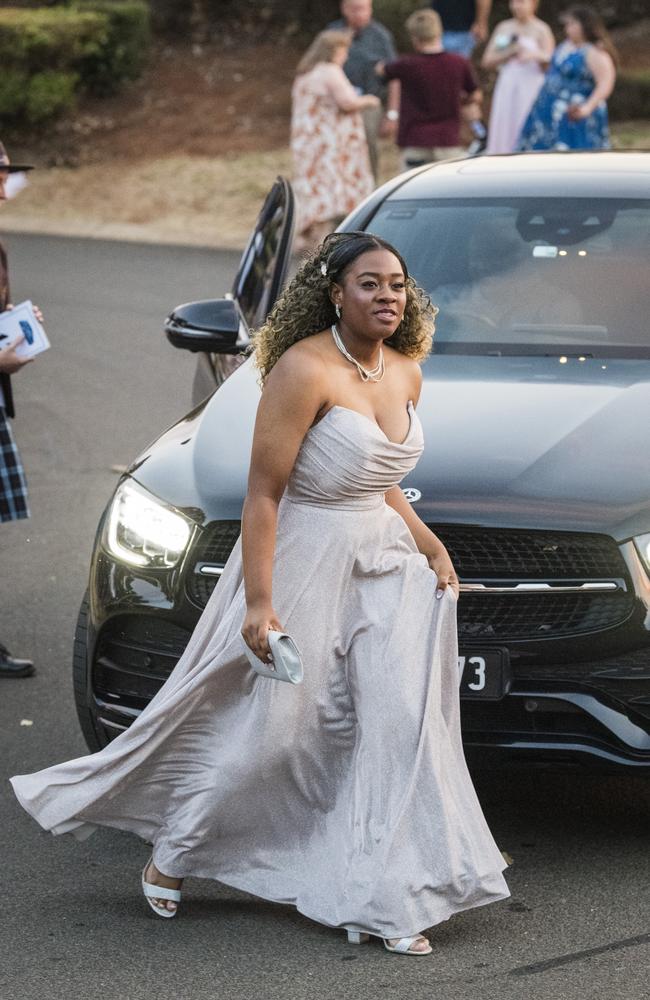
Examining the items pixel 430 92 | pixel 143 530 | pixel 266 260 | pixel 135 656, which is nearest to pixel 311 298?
pixel 143 530

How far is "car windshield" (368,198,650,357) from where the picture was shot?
5625 millimetres

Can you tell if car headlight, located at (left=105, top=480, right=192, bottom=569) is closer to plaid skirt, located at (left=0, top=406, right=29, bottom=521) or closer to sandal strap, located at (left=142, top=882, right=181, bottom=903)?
sandal strap, located at (left=142, top=882, right=181, bottom=903)

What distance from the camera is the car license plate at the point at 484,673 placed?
4324mm

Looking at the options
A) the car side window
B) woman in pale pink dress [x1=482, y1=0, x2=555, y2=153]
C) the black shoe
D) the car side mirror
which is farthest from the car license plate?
woman in pale pink dress [x1=482, y1=0, x2=555, y2=153]

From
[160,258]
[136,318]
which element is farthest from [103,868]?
[160,258]

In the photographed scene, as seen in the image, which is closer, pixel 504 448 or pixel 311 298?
pixel 311 298

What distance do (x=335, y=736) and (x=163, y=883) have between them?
21.9 inches

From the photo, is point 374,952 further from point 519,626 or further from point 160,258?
point 160,258

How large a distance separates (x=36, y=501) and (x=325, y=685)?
4791mm

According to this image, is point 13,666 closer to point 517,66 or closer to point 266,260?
point 266,260

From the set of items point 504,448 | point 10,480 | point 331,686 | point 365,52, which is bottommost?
point 365,52

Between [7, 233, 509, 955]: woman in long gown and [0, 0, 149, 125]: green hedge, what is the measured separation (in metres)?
18.6

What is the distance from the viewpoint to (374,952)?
398 cm

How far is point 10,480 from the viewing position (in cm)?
630
